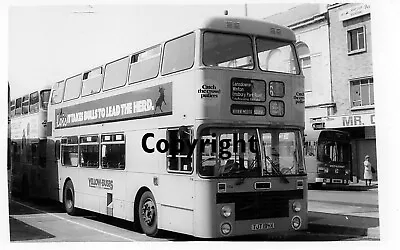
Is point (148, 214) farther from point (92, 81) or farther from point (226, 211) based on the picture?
point (92, 81)

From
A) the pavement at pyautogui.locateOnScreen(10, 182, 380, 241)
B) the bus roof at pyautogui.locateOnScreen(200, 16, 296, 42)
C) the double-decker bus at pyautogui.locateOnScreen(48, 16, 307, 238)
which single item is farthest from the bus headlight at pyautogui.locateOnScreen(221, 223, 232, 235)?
the bus roof at pyautogui.locateOnScreen(200, 16, 296, 42)

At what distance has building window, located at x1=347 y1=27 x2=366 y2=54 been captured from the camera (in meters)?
8.02

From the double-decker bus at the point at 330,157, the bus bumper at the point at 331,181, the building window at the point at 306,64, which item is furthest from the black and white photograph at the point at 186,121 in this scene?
the bus bumper at the point at 331,181

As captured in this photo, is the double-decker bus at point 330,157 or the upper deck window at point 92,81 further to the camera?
the double-decker bus at point 330,157

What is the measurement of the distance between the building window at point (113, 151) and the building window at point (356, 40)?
3721 millimetres

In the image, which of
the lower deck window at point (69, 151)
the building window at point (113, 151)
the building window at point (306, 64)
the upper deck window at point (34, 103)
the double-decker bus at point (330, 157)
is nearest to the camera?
the building window at point (113, 151)

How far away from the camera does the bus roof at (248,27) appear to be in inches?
254

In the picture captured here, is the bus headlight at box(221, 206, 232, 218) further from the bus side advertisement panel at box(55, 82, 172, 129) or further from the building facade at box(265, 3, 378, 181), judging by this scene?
the building facade at box(265, 3, 378, 181)

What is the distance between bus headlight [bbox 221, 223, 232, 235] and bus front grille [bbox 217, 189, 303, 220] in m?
0.13

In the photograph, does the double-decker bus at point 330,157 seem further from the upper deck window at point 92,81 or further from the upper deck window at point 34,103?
the upper deck window at point 34,103

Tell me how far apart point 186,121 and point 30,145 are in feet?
12.2
